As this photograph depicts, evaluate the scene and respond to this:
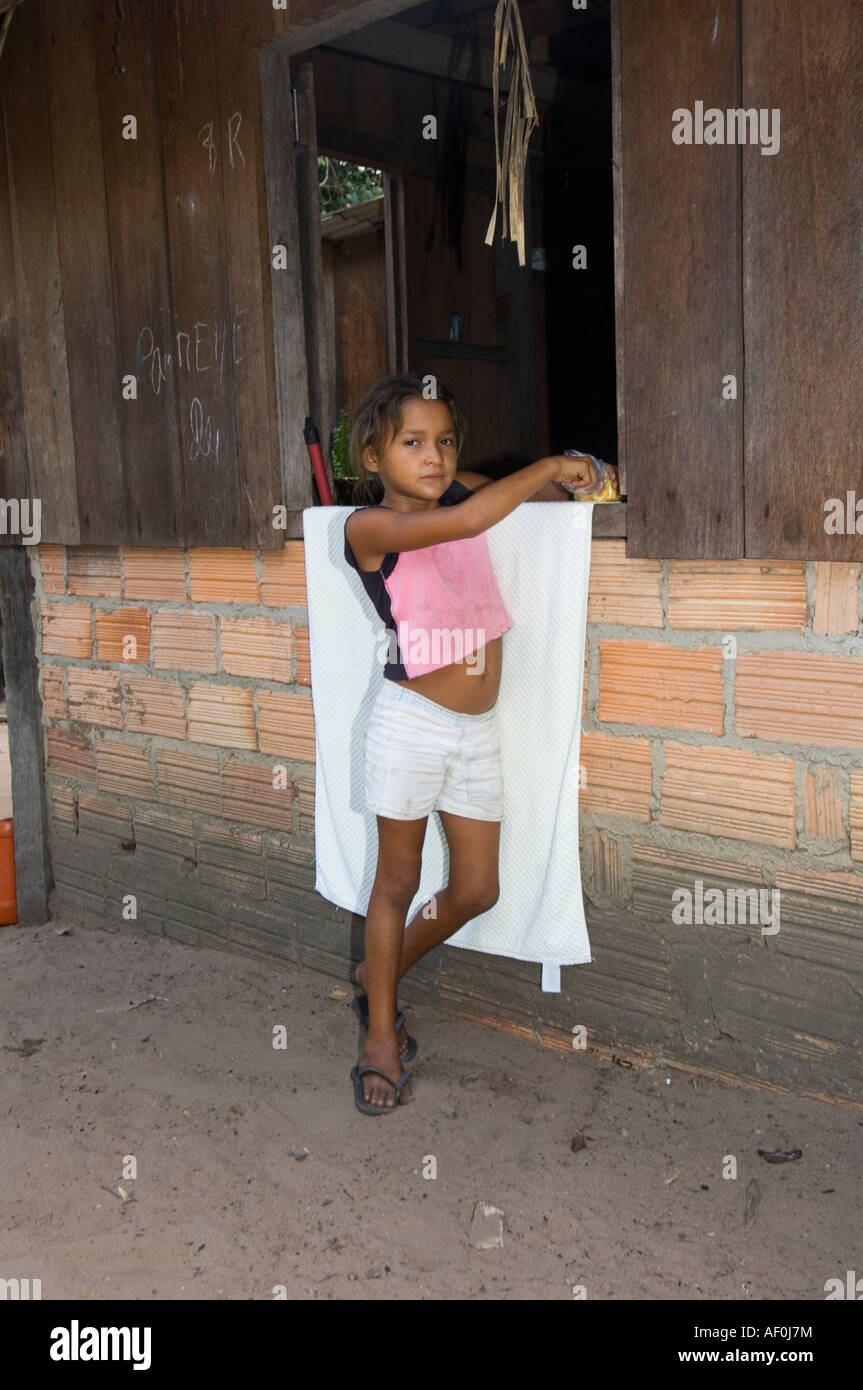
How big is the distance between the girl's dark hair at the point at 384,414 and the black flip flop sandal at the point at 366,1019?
1581 mm

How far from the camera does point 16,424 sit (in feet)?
16.2

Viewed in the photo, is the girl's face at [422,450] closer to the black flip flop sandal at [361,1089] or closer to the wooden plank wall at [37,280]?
the black flip flop sandal at [361,1089]

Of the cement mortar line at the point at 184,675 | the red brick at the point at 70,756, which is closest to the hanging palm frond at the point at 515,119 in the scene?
the cement mortar line at the point at 184,675

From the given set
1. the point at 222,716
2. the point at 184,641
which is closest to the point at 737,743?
the point at 222,716

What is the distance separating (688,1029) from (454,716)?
3.41ft

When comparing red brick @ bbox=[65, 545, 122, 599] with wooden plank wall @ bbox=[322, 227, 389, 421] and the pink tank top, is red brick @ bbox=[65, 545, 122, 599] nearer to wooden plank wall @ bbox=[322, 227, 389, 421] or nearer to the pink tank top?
the pink tank top

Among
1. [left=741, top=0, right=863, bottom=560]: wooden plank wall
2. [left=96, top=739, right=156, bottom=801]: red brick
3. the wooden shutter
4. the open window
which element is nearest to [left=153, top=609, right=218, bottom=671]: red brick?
[left=96, top=739, right=156, bottom=801]: red brick

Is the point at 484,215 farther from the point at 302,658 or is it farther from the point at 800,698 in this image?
the point at 800,698

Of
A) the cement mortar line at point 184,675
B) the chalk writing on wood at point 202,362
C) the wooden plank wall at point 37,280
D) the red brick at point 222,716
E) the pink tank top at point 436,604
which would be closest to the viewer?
the pink tank top at point 436,604

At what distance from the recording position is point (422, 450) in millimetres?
2988

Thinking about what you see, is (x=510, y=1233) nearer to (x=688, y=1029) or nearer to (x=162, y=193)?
(x=688, y=1029)

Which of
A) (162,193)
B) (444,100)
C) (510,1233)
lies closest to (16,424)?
(162,193)

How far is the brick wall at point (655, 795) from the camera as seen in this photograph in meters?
2.90

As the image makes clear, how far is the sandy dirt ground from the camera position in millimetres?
2535
